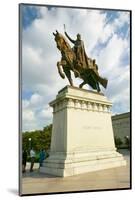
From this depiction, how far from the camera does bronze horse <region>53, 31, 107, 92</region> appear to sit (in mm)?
5156

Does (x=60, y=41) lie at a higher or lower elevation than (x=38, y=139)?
higher

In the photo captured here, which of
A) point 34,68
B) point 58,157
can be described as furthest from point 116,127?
point 34,68

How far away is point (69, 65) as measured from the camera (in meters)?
5.24

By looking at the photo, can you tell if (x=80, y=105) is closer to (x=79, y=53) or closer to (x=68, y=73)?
(x=68, y=73)

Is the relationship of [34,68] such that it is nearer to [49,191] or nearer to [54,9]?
[54,9]

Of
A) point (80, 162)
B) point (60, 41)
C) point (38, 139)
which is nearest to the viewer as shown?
point (38, 139)

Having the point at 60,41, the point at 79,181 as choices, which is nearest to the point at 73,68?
the point at 60,41

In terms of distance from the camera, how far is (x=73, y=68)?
5.29 m

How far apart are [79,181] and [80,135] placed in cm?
50

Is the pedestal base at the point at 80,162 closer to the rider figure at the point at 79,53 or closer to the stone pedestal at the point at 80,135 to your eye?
the stone pedestal at the point at 80,135

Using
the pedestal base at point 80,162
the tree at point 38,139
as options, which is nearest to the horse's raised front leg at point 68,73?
the tree at point 38,139

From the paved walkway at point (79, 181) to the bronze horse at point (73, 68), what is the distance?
86 centimetres

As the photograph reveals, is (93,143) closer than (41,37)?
No

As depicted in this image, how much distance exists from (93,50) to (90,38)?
135mm
